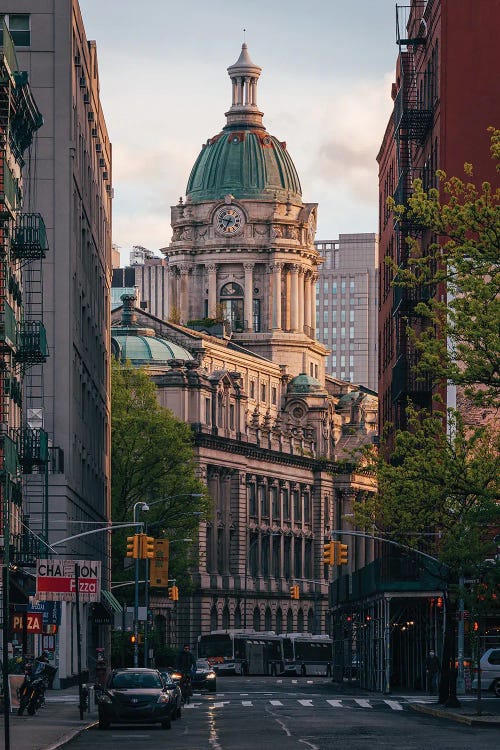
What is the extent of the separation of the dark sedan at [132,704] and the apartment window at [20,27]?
35615mm

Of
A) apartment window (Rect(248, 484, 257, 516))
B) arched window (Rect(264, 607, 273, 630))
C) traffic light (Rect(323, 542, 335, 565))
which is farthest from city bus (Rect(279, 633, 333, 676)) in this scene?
traffic light (Rect(323, 542, 335, 565))

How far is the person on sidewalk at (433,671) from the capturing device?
78.9 m

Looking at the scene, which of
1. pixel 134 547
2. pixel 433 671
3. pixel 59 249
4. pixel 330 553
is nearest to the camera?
pixel 433 671

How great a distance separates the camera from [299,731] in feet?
159

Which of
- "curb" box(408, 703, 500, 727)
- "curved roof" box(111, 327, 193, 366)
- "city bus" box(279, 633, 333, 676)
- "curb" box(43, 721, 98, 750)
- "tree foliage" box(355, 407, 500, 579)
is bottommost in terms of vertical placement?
"city bus" box(279, 633, 333, 676)

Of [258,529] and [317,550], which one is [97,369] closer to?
[258,529]

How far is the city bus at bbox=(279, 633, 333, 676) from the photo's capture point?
149750mm

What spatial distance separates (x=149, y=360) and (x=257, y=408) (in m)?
26.8

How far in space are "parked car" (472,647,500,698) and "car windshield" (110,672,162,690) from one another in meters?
24.8

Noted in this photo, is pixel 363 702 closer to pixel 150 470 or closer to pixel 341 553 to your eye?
pixel 341 553

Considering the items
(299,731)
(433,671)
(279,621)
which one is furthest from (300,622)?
(299,731)

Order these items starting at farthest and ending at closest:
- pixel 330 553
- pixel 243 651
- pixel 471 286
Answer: pixel 243 651, pixel 330 553, pixel 471 286

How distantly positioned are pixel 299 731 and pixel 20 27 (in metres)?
40.6

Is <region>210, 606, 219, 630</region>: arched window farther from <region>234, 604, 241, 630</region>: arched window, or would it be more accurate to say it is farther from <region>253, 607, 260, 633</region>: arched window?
<region>253, 607, 260, 633</region>: arched window
